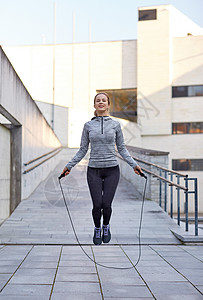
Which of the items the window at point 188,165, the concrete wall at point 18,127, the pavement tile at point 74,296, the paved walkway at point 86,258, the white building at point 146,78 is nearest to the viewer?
the pavement tile at point 74,296

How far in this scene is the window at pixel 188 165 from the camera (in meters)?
26.6

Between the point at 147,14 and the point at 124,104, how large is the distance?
7556mm

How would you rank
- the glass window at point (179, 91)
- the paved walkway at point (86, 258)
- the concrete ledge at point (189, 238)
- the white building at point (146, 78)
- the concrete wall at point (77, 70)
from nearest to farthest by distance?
the paved walkway at point (86, 258) < the concrete ledge at point (189, 238) < the white building at point (146, 78) < the glass window at point (179, 91) < the concrete wall at point (77, 70)

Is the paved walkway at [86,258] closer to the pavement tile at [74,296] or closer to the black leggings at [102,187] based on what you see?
the pavement tile at [74,296]

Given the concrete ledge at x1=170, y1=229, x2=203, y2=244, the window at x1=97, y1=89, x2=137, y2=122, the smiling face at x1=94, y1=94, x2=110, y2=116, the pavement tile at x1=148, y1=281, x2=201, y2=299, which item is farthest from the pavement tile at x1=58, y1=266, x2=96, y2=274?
the window at x1=97, y1=89, x2=137, y2=122

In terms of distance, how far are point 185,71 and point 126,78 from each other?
485cm

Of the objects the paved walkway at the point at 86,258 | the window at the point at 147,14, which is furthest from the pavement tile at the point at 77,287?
the window at the point at 147,14

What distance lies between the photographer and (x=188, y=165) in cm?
2673

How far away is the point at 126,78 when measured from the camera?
2791 centimetres

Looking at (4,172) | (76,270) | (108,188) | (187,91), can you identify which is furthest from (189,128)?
(108,188)

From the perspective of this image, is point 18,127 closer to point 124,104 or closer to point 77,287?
point 77,287

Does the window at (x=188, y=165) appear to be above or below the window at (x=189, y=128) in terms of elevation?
below

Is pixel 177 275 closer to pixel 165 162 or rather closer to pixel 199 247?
pixel 199 247

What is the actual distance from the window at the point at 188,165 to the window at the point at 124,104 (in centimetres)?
524
